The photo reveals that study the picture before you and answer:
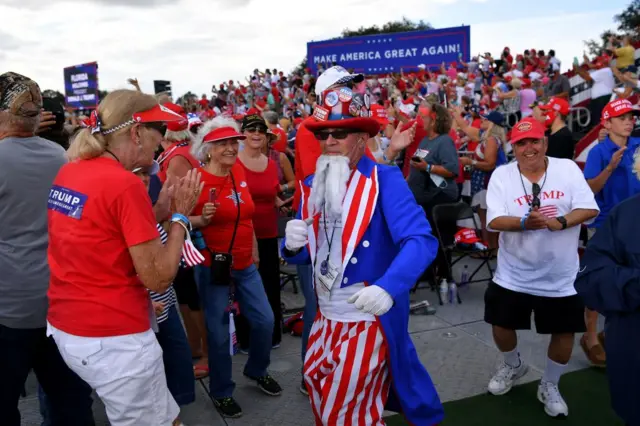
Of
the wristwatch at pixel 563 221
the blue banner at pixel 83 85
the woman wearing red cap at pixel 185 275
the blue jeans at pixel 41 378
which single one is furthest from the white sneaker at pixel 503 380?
the blue banner at pixel 83 85

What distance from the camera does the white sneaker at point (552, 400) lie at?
3.59 metres

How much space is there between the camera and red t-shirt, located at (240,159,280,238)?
14.6 feet

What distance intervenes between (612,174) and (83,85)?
64.9ft

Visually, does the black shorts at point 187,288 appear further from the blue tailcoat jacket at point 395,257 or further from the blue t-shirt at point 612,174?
the blue t-shirt at point 612,174

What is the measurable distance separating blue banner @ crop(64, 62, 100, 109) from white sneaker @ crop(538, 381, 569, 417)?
1926 cm

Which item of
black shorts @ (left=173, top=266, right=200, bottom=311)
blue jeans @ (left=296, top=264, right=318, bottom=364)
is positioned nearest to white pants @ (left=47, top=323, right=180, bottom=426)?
blue jeans @ (left=296, top=264, right=318, bottom=364)

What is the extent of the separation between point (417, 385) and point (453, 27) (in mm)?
21873

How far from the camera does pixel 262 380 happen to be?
4.06m

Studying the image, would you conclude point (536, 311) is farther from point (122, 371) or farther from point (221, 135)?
point (122, 371)

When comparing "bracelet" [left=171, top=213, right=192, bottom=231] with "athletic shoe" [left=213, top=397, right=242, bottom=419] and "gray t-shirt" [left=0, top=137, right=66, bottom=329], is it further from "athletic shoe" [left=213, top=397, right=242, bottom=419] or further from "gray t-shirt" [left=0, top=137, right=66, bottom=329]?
"athletic shoe" [left=213, top=397, right=242, bottom=419]

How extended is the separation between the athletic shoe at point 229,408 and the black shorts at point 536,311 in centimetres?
180

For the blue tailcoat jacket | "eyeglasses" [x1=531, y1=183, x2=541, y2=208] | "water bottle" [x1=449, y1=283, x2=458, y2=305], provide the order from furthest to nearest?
"water bottle" [x1=449, y1=283, x2=458, y2=305] → "eyeglasses" [x1=531, y1=183, x2=541, y2=208] → the blue tailcoat jacket

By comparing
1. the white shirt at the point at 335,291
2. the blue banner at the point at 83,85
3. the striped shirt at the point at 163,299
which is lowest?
the striped shirt at the point at 163,299

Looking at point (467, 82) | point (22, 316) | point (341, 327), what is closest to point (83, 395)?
point (22, 316)
